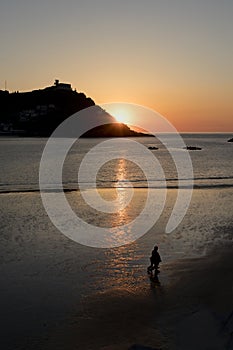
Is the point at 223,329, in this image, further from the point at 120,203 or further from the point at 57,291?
the point at 120,203

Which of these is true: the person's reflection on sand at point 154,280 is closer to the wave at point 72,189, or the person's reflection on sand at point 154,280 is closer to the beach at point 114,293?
the beach at point 114,293

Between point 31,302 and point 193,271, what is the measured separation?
22.1 feet

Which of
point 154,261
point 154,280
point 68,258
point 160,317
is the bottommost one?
point 160,317

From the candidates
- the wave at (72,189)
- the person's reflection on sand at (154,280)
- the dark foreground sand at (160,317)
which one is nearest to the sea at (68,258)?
the person's reflection on sand at (154,280)

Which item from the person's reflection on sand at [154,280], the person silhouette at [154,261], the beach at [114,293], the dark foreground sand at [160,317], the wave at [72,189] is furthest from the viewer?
the wave at [72,189]

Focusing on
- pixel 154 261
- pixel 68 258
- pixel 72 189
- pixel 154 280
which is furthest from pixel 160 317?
pixel 72 189

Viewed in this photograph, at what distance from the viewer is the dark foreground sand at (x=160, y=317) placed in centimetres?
1043

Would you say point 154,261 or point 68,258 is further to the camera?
point 68,258

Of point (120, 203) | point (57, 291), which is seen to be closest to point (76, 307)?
point (57, 291)

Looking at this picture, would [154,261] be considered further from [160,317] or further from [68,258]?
[68,258]

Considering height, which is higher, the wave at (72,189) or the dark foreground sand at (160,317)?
the wave at (72,189)

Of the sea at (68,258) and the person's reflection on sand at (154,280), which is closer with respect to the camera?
the sea at (68,258)

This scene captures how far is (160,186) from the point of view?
45.7 meters

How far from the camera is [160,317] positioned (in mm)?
12070
